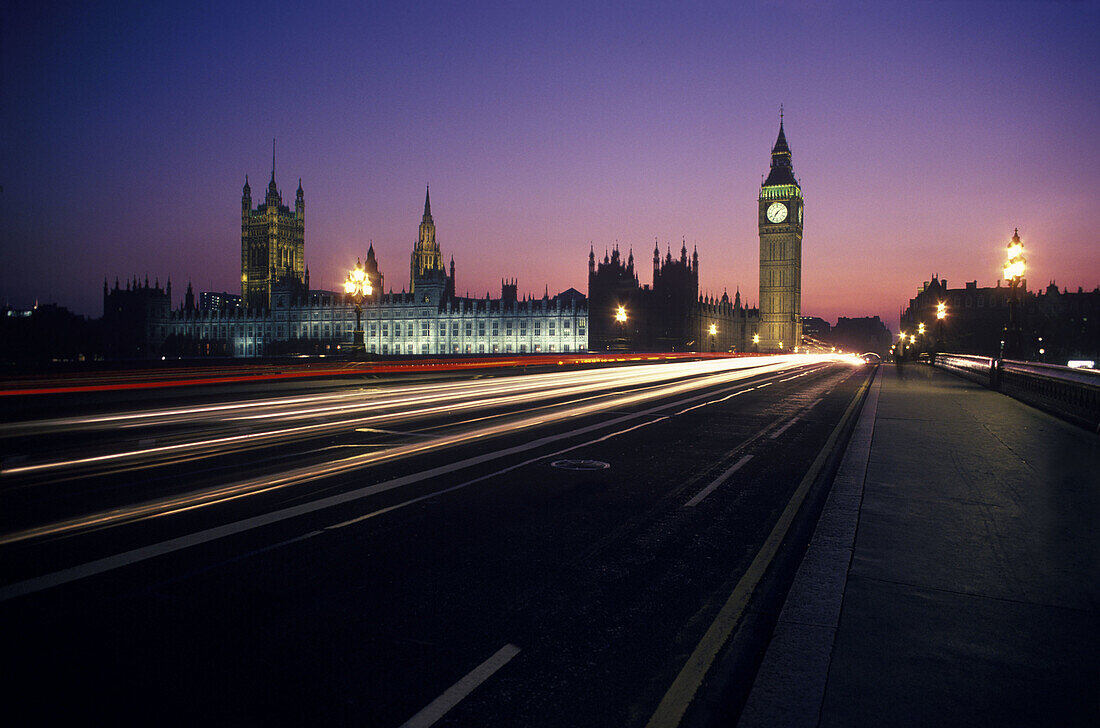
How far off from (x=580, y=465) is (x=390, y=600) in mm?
5698

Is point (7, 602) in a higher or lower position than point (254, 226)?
lower

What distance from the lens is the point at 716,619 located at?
4.70m

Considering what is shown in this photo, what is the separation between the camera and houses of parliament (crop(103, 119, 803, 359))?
359ft

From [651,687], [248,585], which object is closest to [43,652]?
[248,585]

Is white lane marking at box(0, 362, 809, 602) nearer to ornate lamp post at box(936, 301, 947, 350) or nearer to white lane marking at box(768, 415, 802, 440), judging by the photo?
white lane marking at box(768, 415, 802, 440)

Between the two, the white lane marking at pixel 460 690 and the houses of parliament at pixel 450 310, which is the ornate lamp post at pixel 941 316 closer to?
the houses of parliament at pixel 450 310

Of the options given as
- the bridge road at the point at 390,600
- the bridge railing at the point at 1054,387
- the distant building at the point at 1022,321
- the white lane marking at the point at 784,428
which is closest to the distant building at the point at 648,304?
the distant building at the point at 1022,321

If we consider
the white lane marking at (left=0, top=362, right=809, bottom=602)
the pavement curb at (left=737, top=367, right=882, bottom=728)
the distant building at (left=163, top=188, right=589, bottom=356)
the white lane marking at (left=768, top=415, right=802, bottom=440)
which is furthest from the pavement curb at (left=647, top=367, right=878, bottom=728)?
the distant building at (left=163, top=188, right=589, bottom=356)

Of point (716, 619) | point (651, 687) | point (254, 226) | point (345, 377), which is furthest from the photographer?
point (254, 226)

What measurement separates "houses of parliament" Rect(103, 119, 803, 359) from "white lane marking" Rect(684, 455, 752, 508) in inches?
3611

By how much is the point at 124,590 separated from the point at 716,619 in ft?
14.8

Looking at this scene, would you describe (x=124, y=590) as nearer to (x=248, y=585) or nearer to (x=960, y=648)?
(x=248, y=585)

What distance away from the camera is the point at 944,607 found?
4820 millimetres

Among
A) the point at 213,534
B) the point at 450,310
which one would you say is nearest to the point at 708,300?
the point at 450,310
